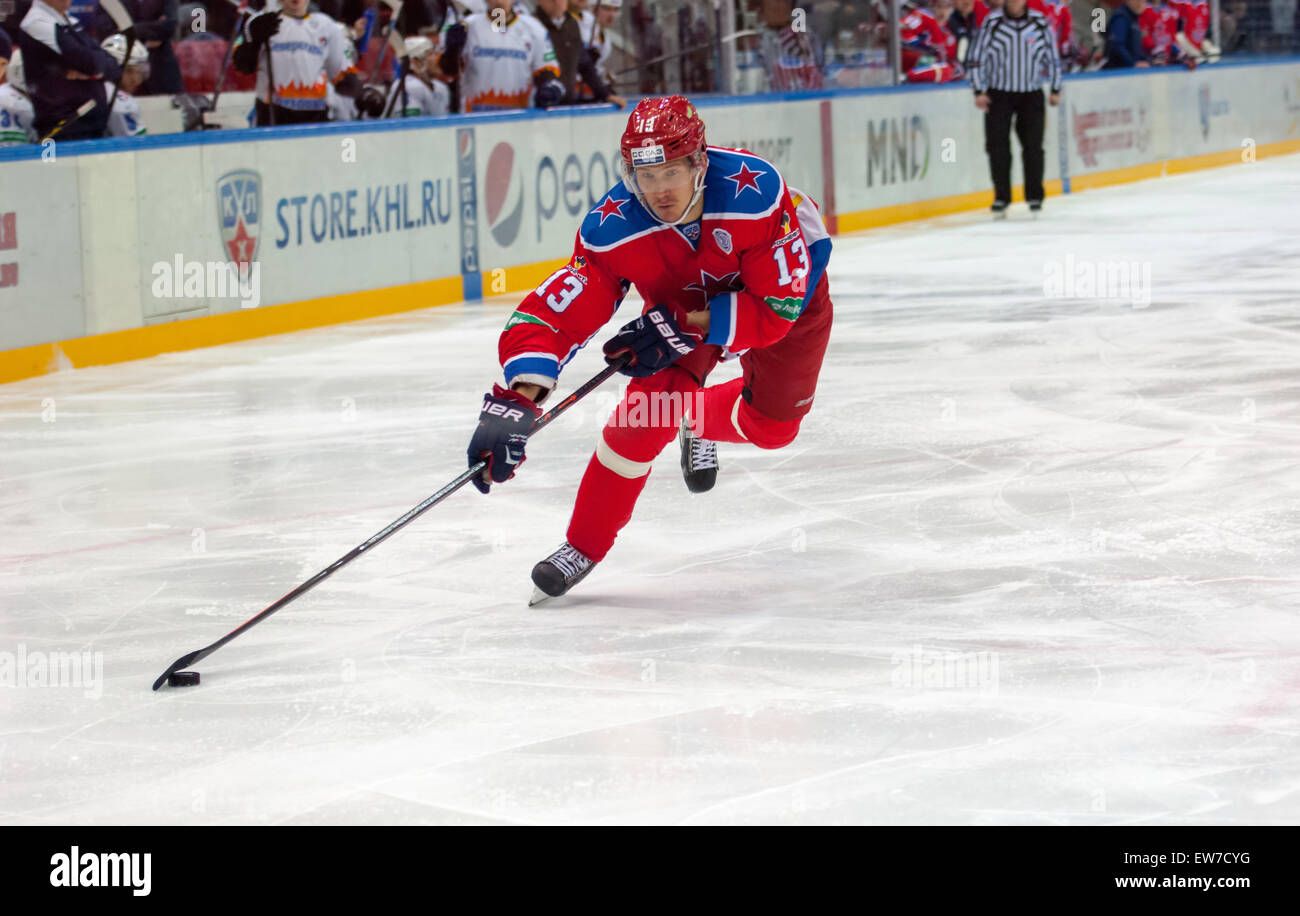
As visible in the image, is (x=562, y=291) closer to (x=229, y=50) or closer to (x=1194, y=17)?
(x=229, y=50)

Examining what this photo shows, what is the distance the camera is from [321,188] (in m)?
9.12

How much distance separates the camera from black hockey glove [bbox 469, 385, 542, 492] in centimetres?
375

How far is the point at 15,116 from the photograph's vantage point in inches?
315

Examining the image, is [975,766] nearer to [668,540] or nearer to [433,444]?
[668,540]

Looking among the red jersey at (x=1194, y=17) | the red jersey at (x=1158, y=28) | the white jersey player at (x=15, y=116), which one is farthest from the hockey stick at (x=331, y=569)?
the red jersey at (x=1194, y=17)

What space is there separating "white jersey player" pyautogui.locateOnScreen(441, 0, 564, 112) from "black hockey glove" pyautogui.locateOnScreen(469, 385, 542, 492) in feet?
Result: 23.1

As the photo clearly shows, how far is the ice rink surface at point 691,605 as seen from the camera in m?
3.05

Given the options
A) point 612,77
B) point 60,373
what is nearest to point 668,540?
point 60,373

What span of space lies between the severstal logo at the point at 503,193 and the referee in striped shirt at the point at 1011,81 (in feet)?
15.1

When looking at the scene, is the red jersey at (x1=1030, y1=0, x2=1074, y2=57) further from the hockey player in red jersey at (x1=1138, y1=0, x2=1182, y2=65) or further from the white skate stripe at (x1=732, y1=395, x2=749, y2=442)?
the white skate stripe at (x1=732, y1=395, x2=749, y2=442)

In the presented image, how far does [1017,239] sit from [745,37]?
2280 mm

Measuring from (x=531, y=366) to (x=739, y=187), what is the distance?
1.96ft

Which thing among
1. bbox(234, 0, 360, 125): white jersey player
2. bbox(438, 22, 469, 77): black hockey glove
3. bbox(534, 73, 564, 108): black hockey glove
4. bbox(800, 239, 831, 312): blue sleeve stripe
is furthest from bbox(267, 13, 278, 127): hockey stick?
bbox(800, 239, 831, 312): blue sleeve stripe
